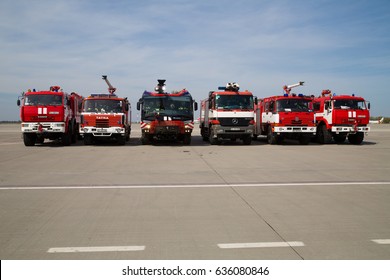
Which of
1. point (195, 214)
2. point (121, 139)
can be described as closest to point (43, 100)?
point (121, 139)

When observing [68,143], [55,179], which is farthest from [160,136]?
[55,179]

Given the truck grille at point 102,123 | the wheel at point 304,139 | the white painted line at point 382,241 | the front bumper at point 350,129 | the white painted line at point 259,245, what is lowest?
the white painted line at point 382,241

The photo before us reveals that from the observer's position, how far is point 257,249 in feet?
14.0

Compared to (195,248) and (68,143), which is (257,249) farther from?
(68,143)

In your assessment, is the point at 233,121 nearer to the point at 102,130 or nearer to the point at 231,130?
the point at 231,130

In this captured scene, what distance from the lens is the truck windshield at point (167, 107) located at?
760 inches

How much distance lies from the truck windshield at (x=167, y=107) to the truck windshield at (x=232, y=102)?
5.28 ft

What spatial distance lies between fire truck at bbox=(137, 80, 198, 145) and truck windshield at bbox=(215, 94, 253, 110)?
1274 millimetres

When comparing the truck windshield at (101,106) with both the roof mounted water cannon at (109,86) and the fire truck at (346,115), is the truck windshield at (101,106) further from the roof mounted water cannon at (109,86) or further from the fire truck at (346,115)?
the fire truck at (346,115)

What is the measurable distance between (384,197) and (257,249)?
402cm

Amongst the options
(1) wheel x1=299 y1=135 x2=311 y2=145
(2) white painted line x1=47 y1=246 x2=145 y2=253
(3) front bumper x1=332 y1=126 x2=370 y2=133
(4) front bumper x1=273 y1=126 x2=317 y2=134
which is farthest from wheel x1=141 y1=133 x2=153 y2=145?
(2) white painted line x1=47 y1=246 x2=145 y2=253

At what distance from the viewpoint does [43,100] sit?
1900 centimetres

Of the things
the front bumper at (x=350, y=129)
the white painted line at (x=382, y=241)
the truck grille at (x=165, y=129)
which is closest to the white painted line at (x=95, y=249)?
the white painted line at (x=382, y=241)

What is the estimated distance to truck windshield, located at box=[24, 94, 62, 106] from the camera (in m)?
18.8
